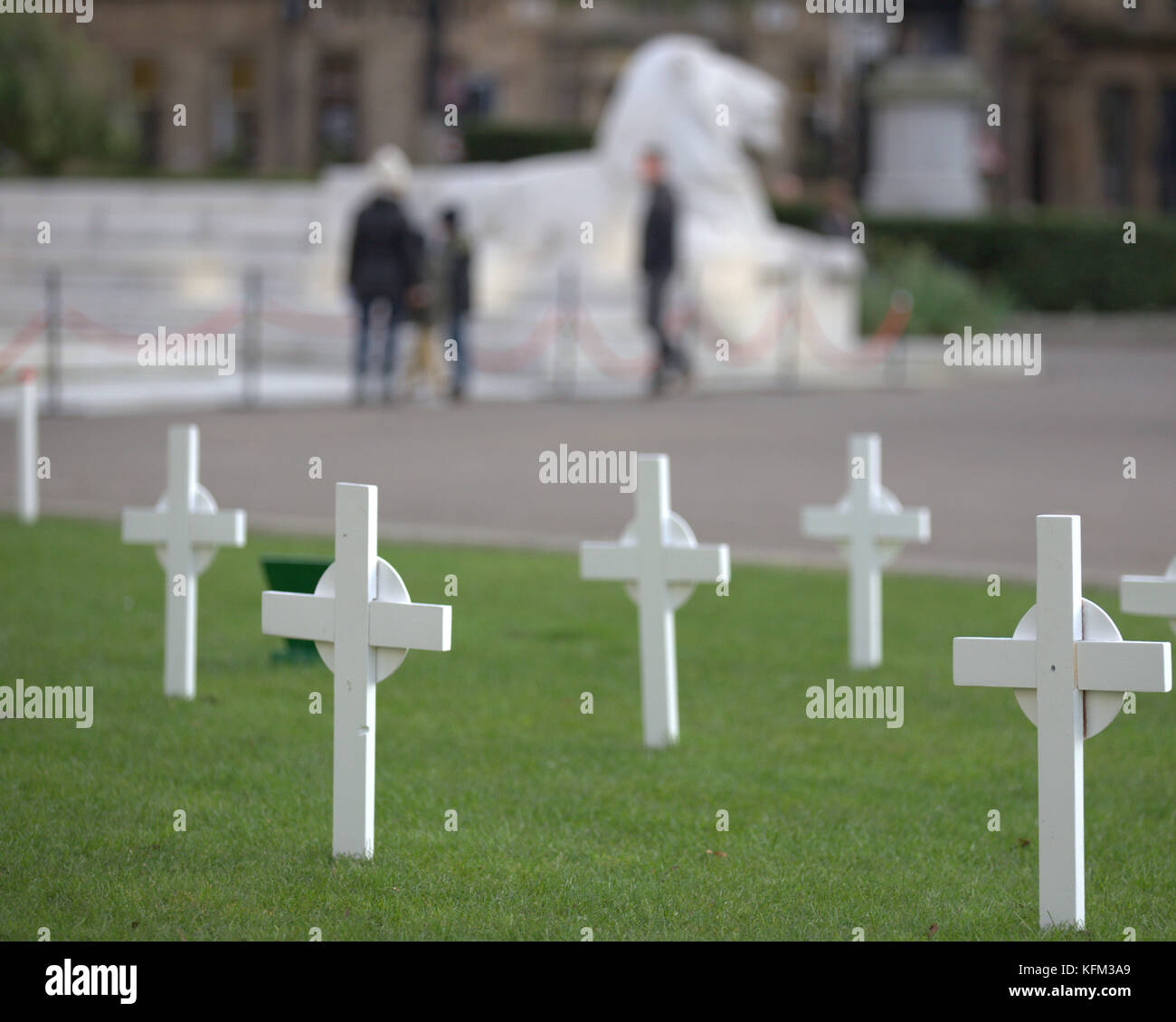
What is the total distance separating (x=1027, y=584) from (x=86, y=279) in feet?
62.8

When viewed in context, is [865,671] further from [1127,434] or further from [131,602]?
[1127,434]

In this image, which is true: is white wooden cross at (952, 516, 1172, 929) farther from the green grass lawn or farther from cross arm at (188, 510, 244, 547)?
cross arm at (188, 510, 244, 547)

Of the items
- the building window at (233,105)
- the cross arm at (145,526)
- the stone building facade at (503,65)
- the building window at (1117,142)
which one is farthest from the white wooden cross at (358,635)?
the building window at (1117,142)

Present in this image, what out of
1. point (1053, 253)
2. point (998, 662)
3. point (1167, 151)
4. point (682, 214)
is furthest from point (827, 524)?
point (1167, 151)

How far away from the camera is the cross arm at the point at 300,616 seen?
16.7 ft

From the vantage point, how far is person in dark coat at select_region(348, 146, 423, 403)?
62.3 ft

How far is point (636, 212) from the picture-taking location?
2411 centimetres

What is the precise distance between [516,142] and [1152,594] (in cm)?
3562

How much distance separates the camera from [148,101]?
48.9 meters

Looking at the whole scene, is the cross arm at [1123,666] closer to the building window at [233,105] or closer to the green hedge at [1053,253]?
the green hedge at [1053,253]

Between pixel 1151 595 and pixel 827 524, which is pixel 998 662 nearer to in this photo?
pixel 1151 595

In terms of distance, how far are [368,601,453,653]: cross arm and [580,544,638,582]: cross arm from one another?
1602mm
